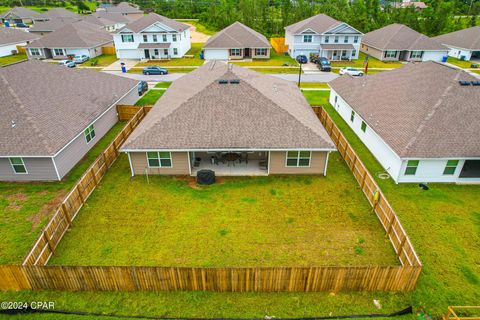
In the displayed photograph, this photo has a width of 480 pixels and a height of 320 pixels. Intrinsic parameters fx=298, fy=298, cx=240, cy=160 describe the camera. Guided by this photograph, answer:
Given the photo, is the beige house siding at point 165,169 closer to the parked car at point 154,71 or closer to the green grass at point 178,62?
the parked car at point 154,71

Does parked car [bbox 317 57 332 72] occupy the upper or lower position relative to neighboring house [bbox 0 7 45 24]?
lower

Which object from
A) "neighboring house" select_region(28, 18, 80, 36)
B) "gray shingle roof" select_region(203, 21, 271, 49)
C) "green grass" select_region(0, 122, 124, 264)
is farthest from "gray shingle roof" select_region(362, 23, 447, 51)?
"neighboring house" select_region(28, 18, 80, 36)

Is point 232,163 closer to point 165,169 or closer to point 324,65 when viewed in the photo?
point 165,169

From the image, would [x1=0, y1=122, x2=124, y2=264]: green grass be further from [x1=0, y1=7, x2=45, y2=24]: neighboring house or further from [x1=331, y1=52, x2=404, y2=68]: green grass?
[x1=0, y1=7, x2=45, y2=24]: neighboring house

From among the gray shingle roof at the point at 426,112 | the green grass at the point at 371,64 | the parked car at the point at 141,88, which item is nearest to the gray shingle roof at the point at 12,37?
the parked car at the point at 141,88

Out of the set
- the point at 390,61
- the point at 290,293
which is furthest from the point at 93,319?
the point at 390,61

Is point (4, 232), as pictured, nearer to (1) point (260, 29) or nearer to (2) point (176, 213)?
(2) point (176, 213)
